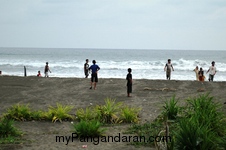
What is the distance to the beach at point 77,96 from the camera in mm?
8266

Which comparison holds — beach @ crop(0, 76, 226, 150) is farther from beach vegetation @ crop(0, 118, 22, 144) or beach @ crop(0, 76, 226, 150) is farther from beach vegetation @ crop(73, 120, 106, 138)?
beach vegetation @ crop(73, 120, 106, 138)

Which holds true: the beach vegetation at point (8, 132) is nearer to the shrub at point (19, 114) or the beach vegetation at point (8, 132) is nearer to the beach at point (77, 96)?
the beach at point (77, 96)

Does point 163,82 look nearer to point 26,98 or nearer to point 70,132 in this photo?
point 26,98

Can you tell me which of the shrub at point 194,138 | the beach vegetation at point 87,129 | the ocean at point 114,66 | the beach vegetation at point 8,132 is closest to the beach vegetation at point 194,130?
the shrub at point 194,138

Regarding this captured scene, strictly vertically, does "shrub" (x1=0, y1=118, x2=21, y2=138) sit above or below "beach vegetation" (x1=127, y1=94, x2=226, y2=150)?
below

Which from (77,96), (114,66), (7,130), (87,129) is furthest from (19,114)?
(114,66)

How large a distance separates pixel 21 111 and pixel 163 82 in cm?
1100

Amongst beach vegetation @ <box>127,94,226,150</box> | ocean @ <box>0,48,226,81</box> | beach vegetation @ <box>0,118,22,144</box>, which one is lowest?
beach vegetation @ <box>0,118,22,144</box>

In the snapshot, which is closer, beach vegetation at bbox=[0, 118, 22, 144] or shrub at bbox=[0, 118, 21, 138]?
beach vegetation at bbox=[0, 118, 22, 144]

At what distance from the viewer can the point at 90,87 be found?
17516mm

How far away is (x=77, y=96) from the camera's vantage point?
598 inches

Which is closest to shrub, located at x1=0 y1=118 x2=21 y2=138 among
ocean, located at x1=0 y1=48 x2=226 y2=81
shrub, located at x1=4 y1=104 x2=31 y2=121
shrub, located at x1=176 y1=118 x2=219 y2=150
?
shrub, located at x1=4 y1=104 x2=31 y2=121

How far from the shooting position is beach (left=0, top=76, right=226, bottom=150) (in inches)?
325

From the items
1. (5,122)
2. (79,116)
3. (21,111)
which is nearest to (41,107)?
(21,111)
